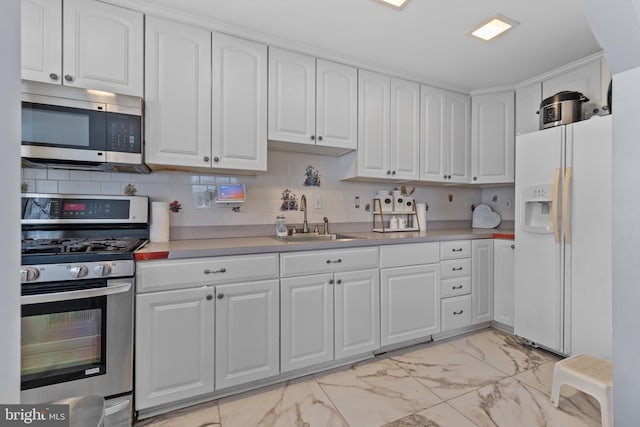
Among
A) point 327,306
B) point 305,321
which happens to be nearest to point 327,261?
point 327,306

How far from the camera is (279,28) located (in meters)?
2.05

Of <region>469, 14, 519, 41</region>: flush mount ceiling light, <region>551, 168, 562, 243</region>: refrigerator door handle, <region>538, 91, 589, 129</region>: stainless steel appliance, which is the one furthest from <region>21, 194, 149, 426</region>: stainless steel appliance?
<region>538, 91, 589, 129</region>: stainless steel appliance

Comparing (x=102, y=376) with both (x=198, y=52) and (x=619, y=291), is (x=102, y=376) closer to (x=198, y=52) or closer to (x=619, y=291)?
(x=198, y=52)

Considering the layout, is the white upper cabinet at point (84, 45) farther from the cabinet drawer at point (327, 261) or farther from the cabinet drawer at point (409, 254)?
the cabinet drawer at point (409, 254)

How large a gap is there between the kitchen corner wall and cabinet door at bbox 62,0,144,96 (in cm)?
59

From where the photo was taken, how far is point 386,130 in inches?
104

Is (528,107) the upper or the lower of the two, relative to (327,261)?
upper

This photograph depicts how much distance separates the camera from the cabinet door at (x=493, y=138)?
2.93 m

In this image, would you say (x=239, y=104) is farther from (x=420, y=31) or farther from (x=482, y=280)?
(x=482, y=280)

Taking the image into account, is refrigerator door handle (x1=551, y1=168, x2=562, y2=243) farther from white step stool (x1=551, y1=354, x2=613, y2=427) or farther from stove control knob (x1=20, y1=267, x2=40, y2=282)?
stove control knob (x1=20, y1=267, x2=40, y2=282)

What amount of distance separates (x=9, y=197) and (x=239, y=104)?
1.84 metres

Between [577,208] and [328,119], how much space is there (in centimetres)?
189

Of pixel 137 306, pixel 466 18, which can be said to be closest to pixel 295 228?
pixel 137 306

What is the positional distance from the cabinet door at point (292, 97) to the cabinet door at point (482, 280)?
1770 millimetres
